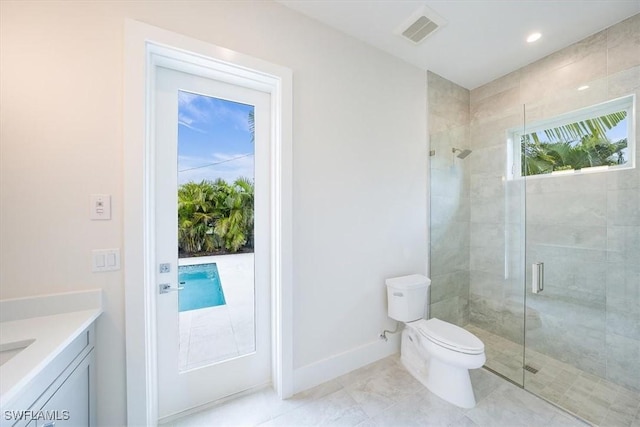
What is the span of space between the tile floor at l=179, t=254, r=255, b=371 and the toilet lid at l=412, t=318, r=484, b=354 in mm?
1306

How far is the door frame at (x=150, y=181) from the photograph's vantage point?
124 cm

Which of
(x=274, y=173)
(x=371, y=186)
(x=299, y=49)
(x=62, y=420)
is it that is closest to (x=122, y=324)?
(x=62, y=420)

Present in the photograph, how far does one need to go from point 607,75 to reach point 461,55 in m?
1.06

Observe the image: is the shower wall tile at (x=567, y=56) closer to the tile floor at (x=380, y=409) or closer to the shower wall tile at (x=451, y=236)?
the shower wall tile at (x=451, y=236)

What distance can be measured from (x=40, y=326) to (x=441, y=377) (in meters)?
2.29

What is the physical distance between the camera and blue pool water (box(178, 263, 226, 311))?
5.05ft

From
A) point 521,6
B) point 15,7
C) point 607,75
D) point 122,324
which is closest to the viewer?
point 15,7

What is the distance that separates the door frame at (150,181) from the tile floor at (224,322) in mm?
203

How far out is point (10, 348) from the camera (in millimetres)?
897

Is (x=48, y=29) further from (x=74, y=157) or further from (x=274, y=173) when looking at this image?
(x=274, y=173)

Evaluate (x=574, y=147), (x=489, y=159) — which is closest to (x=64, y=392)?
(x=489, y=159)

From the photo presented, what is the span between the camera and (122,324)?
1248 millimetres

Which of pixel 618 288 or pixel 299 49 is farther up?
pixel 299 49

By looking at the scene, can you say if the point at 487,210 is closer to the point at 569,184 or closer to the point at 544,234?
the point at 544,234
